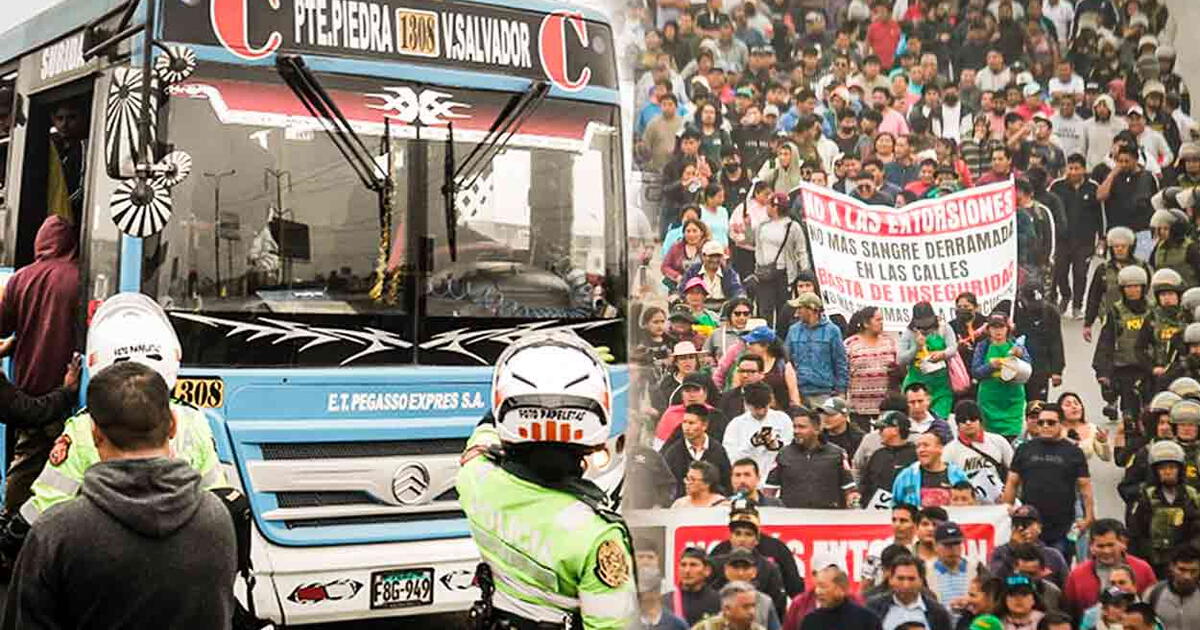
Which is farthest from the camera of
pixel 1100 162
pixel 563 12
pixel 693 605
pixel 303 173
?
pixel 563 12

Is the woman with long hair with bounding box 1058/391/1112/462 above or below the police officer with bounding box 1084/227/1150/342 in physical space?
below

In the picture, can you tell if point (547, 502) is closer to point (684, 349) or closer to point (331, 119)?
point (684, 349)

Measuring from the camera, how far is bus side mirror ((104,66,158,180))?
236 inches

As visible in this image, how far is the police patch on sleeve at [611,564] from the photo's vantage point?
314 cm

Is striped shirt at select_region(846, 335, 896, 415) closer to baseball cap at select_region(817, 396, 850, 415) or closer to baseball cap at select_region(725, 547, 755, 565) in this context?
baseball cap at select_region(817, 396, 850, 415)

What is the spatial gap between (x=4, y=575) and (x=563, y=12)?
3549mm

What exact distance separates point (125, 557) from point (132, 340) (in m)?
1.58

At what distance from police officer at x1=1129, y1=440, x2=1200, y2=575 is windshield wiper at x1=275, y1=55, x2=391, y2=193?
144 inches

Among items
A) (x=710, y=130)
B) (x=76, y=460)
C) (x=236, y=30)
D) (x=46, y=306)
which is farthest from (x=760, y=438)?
(x=46, y=306)

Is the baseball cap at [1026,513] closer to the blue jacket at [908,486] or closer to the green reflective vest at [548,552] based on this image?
the blue jacket at [908,486]

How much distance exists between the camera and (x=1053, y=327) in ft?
11.8

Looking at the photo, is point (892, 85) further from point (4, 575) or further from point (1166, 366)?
point (4, 575)

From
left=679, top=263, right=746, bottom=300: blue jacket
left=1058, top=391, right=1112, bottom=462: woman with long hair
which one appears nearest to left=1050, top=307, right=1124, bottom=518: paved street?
left=1058, top=391, right=1112, bottom=462: woman with long hair

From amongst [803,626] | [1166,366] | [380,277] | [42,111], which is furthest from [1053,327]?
[42,111]
